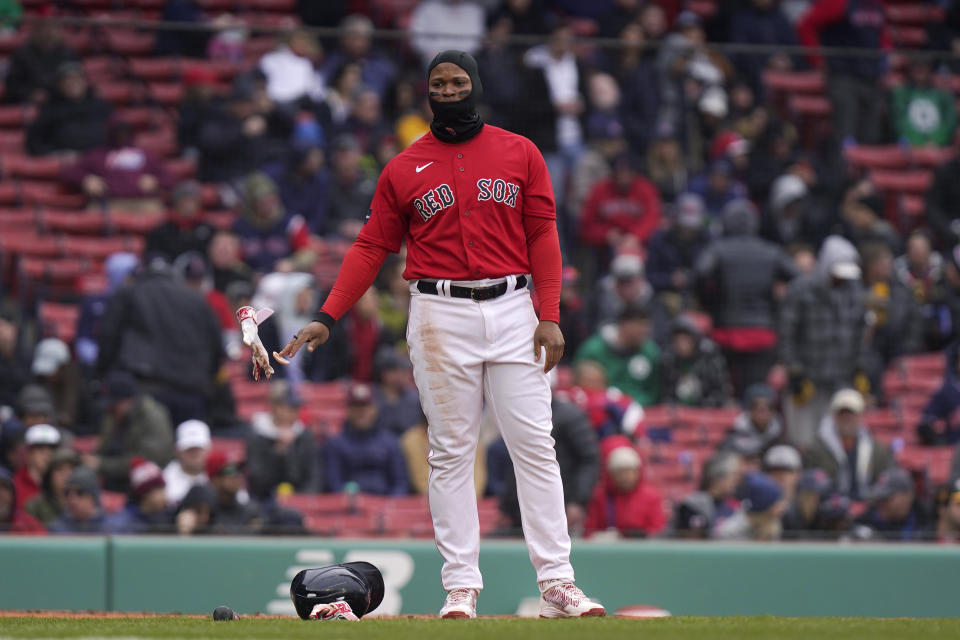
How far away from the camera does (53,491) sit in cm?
866

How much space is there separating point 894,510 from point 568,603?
4444 mm

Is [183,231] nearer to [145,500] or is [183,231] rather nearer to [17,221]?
[17,221]

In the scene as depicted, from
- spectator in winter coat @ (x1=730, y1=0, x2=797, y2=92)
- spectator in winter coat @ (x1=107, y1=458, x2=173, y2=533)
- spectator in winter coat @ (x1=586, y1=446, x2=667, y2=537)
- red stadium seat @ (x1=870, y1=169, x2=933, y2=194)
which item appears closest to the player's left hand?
spectator in winter coat @ (x1=586, y1=446, x2=667, y2=537)

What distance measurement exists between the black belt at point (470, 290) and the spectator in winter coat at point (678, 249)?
4.96 m

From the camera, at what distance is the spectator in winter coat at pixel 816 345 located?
10328 millimetres

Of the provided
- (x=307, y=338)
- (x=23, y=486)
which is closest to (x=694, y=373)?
(x=23, y=486)

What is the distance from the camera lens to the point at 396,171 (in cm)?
584

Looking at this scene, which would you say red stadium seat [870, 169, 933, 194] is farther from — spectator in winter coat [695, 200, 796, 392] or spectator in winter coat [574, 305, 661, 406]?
spectator in winter coat [574, 305, 661, 406]

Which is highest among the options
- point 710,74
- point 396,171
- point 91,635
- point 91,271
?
point 710,74

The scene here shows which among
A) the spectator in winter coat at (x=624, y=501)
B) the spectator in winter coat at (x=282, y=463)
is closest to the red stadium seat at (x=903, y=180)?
the spectator in winter coat at (x=624, y=501)

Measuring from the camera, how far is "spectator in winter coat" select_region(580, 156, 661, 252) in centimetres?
1076

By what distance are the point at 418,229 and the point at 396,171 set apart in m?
0.24

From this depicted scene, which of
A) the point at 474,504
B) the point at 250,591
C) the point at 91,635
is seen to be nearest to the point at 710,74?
the point at 250,591

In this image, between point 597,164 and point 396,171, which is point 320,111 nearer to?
point 597,164
